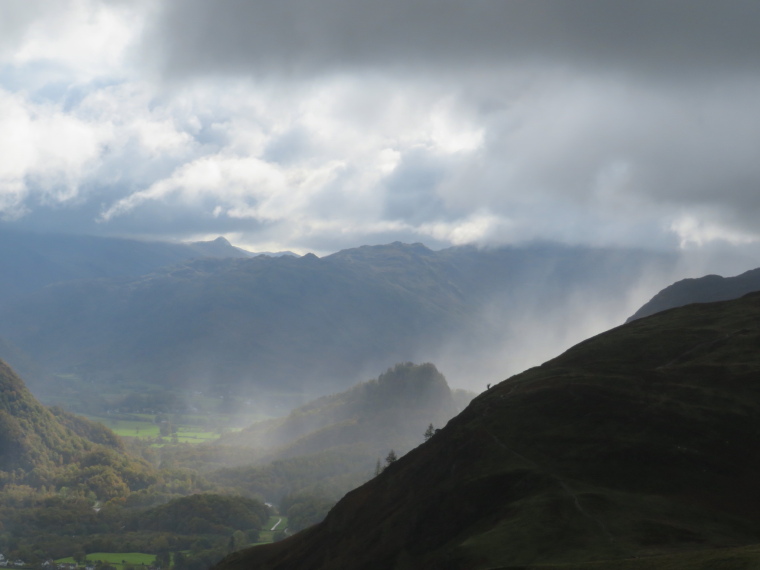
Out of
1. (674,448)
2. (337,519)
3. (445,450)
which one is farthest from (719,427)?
(337,519)

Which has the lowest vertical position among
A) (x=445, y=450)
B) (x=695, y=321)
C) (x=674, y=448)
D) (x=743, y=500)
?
(x=743, y=500)

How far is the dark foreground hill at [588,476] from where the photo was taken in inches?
3693

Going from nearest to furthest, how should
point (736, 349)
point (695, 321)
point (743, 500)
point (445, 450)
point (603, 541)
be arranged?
1. point (603, 541)
2. point (743, 500)
3. point (445, 450)
4. point (736, 349)
5. point (695, 321)

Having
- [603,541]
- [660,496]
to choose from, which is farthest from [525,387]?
[603,541]

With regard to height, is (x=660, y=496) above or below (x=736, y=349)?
below

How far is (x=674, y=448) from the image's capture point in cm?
12156

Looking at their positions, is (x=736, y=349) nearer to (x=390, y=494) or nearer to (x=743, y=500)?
(x=743, y=500)

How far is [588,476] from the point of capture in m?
117

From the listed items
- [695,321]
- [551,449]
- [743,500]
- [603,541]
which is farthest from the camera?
[695,321]

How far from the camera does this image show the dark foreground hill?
308 feet

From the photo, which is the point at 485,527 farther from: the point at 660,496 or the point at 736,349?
the point at 736,349

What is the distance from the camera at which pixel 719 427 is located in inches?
5059

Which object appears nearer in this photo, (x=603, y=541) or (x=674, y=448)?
(x=603, y=541)

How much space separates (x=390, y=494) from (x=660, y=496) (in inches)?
2412
